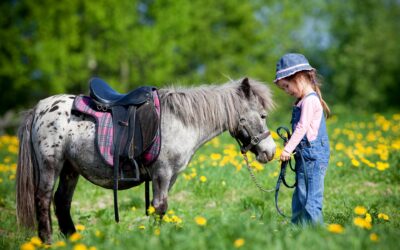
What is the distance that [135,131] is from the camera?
14.3 feet

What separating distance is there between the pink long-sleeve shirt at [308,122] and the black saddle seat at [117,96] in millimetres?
1533

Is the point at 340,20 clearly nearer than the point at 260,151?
No

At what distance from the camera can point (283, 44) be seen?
26.8 meters

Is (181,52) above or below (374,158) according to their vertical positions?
above

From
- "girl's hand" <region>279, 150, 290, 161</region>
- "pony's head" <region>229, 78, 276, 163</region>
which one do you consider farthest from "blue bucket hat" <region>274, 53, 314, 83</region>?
"girl's hand" <region>279, 150, 290, 161</region>

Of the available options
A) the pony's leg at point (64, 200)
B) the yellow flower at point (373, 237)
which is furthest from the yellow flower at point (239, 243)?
the pony's leg at point (64, 200)

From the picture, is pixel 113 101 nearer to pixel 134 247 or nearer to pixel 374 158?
pixel 134 247

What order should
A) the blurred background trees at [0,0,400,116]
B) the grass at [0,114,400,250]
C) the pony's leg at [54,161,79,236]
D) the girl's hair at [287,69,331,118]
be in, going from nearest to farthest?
the grass at [0,114,400,250]
the girl's hair at [287,69,331,118]
the pony's leg at [54,161,79,236]
the blurred background trees at [0,0,400,116]

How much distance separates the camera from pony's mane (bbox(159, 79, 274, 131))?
4.48 meters

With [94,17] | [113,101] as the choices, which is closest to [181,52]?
[94,17]

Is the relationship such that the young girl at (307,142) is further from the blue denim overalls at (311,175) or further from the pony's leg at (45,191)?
the pony's leg at (45,191)

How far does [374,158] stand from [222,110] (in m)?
3.88

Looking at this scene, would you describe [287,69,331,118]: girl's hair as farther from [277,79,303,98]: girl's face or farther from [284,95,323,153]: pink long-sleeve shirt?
[284,95,323,153]: pink long-sleeve shirt

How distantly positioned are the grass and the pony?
18.1 inches
